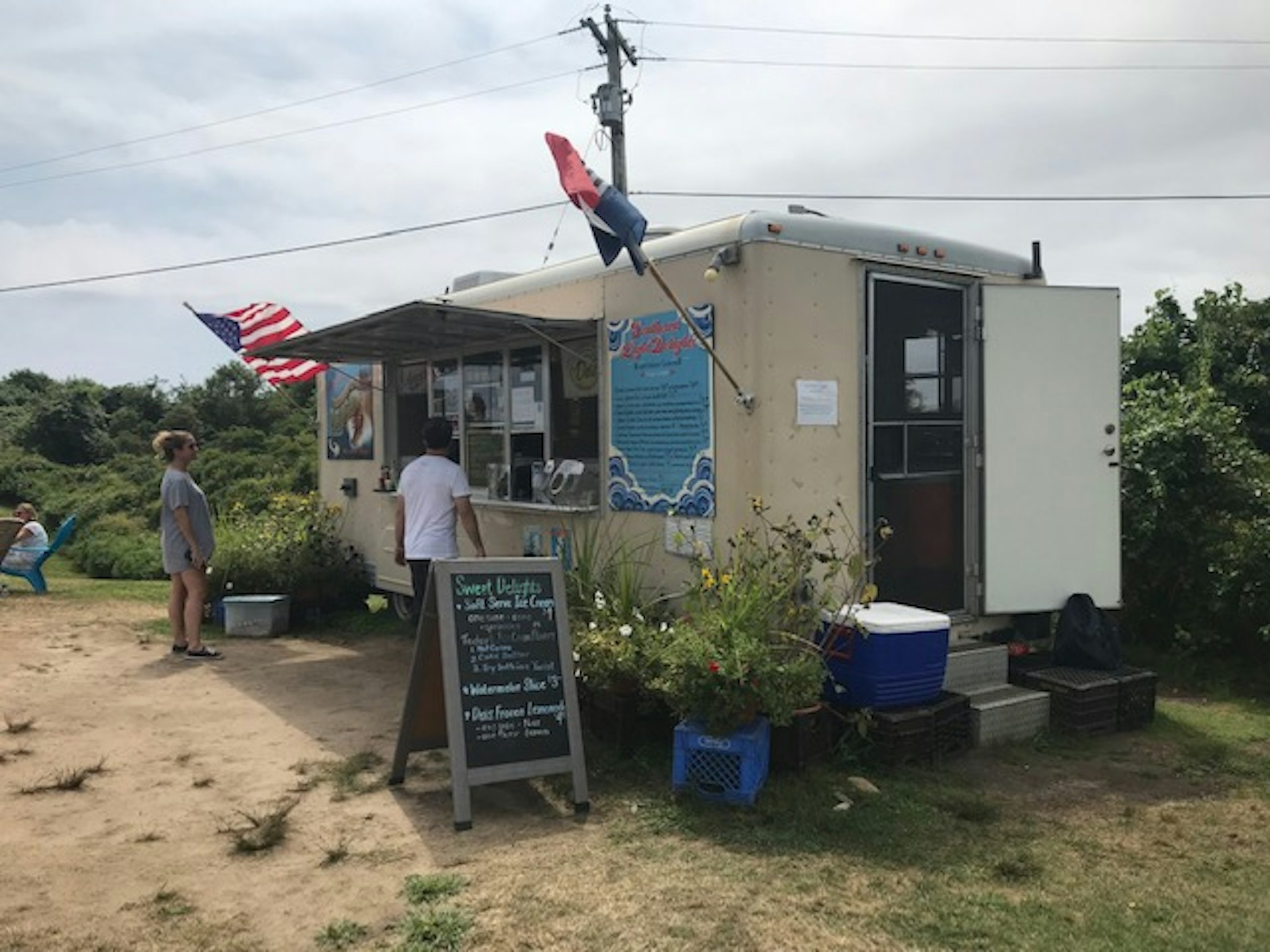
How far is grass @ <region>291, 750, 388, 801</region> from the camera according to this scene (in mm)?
4781

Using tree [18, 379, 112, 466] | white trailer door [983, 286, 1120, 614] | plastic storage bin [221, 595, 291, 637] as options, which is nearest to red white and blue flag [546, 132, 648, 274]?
white trailer door [983, 286, 1120, 614]

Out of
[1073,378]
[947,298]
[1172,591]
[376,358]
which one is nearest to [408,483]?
[376,358]

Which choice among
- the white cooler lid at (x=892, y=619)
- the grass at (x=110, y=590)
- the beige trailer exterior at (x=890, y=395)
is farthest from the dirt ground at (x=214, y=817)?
the grass at (x=110, y=590)

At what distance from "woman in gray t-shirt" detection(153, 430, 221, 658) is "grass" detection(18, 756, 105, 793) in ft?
8.95

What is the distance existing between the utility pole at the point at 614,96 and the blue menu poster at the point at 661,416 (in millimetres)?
10430

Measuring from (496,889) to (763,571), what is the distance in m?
2.13

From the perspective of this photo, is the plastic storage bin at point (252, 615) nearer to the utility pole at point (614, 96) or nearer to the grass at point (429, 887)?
the grass at point (429, 887)

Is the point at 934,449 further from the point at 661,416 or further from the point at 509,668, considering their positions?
the point at 509,668

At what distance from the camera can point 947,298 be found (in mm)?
6223

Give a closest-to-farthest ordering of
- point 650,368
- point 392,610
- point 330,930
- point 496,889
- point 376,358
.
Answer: point 330,930 → point 496,889 → point 650,368 → point 376,358 → point 392,610

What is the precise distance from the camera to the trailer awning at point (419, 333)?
6363mm

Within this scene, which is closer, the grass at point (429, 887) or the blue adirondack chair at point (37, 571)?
the grass at point (429, 887)

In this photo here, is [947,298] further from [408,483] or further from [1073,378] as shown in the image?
[408,483]

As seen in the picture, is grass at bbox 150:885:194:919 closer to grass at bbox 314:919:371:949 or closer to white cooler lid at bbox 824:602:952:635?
grass at bbox 314:919:371:949
